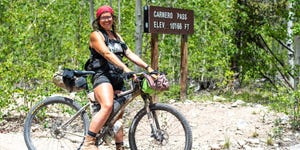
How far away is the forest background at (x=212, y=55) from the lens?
26.2 ft

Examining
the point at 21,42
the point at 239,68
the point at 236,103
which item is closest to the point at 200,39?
the point at 239,68

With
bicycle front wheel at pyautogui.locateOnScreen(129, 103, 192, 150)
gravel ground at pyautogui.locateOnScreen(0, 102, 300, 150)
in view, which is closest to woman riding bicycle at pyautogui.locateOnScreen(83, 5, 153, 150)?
bicycle front wheel at pyautogui.locateOnScreen(129, 103, 192, 150)

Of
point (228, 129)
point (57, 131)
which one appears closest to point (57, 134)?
point (57, 131)

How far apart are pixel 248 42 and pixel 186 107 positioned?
5.13 m

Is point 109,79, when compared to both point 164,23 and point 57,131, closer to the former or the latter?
point 57,131

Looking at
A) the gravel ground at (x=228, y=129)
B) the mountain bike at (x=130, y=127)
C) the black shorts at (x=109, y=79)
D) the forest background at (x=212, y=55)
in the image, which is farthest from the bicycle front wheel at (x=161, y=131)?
the forest background at (x=212, y=55)

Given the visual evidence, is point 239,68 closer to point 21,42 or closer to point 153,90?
point 21,42

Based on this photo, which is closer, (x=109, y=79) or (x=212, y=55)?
(x=109, y=79)

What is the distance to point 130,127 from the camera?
16.5 ft

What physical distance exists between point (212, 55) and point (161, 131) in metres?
8.23

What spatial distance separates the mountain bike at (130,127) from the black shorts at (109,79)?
0.11 meters

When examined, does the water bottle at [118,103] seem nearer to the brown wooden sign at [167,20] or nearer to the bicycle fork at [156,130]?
the bicycle fork at [156,130]

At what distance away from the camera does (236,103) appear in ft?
28.9

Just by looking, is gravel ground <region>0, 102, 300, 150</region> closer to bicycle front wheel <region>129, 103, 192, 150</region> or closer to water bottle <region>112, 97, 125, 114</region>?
bicycle front wheel <region>129, 103, 192, 150</region>
